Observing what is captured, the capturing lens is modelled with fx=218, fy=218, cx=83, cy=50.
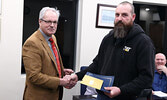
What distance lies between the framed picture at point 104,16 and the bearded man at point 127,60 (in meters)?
1.94

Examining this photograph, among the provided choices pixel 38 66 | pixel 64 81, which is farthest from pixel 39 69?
pixel 64 81

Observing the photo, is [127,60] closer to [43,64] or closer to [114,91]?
[114,91]

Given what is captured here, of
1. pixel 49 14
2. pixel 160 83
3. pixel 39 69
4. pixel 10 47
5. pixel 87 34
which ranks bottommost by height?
pixel 160 83

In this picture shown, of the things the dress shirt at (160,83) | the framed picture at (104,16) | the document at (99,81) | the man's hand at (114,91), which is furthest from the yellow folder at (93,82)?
the framed picture at (104,16)

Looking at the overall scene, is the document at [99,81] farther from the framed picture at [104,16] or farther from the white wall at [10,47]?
the framed picture at [104,16]

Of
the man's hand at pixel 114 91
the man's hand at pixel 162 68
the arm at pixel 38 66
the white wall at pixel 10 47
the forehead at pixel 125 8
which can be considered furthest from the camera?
the man's hand at pixel 162 68

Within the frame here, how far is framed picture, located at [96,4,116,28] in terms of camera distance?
12.6ft

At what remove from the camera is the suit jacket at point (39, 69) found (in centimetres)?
209

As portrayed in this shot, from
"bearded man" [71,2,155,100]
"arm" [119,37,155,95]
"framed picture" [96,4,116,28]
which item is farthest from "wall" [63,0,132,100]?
"arm" [119,37,155,95]

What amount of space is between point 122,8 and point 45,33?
85 centimetres

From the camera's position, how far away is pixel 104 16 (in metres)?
3.90

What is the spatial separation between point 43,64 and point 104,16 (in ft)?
6.74

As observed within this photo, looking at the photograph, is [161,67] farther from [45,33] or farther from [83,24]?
[45,33]

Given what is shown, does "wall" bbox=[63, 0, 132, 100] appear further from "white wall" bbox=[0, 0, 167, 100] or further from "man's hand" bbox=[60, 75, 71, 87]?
"man's hand" bbox=[60, 75, 71, 87]
